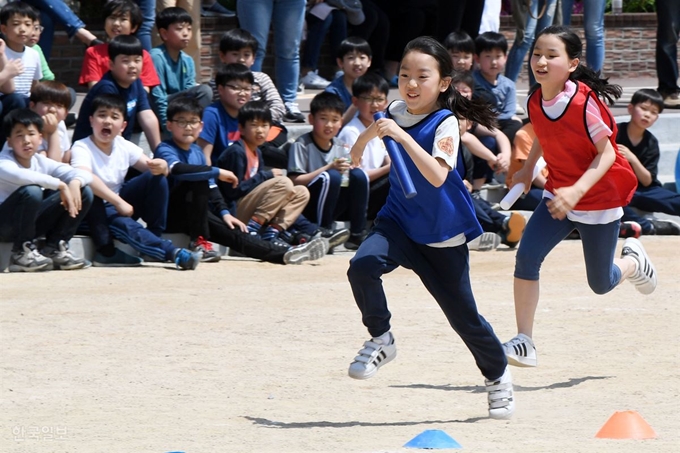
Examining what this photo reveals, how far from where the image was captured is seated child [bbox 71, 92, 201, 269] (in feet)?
27.2

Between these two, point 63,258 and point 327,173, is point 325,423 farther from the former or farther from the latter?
point 327,173

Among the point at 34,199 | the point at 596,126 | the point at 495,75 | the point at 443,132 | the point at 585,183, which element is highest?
the point at 443,132

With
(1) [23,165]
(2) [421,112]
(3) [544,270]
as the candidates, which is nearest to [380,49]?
(3) [544,270]

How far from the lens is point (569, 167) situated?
550 centimetres

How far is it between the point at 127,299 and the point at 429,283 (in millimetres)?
3035

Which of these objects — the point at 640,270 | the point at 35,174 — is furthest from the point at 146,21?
the point at 640,270

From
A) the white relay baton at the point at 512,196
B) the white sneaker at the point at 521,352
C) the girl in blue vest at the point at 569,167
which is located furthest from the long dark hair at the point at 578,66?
the white sneaker at the point at 521,352

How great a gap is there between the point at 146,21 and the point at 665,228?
15.6 ft

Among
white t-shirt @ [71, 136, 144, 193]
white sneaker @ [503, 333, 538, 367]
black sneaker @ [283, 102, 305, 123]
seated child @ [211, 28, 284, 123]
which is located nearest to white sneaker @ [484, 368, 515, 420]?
white sneaker @ [503, 333, 538, 367]

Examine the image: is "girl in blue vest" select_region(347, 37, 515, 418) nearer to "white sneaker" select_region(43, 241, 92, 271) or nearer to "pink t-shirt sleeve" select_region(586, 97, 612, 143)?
"pink t-shirt sleeve" select_region(586, 97, 612, 143)

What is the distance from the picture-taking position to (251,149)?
916cm

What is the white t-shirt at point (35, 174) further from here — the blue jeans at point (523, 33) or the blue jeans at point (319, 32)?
the blue jeans at point (523, 33)

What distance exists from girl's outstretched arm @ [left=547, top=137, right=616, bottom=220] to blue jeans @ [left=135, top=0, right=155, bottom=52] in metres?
5.48

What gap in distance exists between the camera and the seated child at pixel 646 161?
33.9 feet
